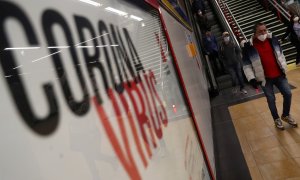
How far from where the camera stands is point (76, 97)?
2.72 ft

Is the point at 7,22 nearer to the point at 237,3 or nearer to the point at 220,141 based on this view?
the point at 220,141

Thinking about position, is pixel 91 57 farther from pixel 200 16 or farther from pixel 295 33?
pixel 200 16

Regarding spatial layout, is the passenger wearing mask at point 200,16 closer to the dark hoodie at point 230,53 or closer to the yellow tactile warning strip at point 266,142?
the dark hoodie at point 230,53

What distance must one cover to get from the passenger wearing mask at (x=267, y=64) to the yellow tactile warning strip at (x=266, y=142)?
0.95 ft

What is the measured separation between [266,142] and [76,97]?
12.2 feet

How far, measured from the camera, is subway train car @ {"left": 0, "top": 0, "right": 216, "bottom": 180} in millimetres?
625

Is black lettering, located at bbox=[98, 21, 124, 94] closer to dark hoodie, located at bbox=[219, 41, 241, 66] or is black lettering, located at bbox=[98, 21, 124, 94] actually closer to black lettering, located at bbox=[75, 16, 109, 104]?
black lettering, located at bbox=[75, 16, 109, 104]

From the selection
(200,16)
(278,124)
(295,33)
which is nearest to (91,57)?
(278,124)

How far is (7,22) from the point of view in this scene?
67 cm

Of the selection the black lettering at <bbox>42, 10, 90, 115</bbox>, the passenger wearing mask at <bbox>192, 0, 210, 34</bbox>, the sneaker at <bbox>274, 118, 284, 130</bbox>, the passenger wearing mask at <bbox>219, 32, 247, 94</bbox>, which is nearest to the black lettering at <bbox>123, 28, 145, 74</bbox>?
the black lettering at <bbox>42, 10, 90, 115</bbox>

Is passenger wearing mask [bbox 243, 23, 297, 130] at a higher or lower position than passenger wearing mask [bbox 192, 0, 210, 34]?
lower

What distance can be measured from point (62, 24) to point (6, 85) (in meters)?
0.33

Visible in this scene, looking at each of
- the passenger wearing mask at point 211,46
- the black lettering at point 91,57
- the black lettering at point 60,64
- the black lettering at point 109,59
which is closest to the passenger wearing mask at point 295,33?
the passenger wearing mask at point 211,46

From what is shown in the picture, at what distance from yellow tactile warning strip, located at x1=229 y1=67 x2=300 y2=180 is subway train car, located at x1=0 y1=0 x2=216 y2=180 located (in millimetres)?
2068
